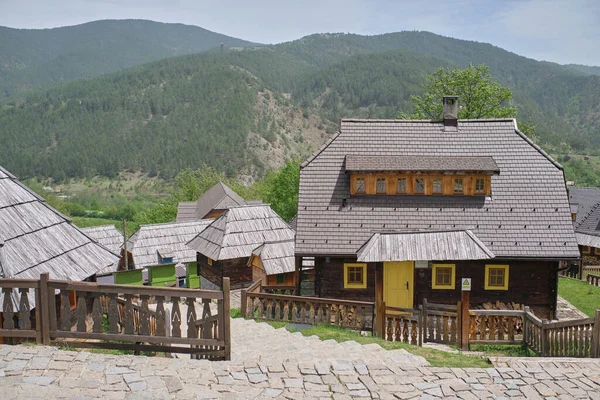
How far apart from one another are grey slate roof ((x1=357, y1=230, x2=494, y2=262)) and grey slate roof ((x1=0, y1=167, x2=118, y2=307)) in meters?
6.47

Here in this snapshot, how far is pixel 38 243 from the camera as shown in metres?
10.1

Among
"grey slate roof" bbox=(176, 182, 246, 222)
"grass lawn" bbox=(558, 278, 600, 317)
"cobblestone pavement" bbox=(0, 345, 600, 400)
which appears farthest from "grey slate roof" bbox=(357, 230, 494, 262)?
"grey slate roof" bbox=(176, 182, 246, 222)

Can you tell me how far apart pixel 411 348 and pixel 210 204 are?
3912 cm

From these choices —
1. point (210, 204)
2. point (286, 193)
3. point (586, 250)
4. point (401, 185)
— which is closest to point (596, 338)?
point (401, 185)

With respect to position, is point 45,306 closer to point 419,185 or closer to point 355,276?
point 355,276

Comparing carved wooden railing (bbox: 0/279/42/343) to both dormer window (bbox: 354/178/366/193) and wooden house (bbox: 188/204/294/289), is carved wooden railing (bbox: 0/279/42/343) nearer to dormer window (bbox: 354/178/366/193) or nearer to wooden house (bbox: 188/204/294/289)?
dormer window (bbox: 354/178/366/193)

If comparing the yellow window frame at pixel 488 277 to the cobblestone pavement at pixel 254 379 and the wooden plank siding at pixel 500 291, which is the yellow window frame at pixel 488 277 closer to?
the wooden plank siding at pixel 500 291

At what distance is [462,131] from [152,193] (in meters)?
88.8

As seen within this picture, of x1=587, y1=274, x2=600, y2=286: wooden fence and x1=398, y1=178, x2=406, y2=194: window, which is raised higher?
x1=398, y1=178, x2=406, y2=194: window

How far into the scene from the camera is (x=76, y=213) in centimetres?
9125

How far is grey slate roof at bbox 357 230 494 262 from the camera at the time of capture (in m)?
13.5

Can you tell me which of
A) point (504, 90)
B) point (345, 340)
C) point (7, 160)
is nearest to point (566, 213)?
point (345, 340)

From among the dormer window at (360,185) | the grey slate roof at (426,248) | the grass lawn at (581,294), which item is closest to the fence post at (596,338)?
the grey slate roof at (426,248)

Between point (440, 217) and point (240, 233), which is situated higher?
point (440, 217)
